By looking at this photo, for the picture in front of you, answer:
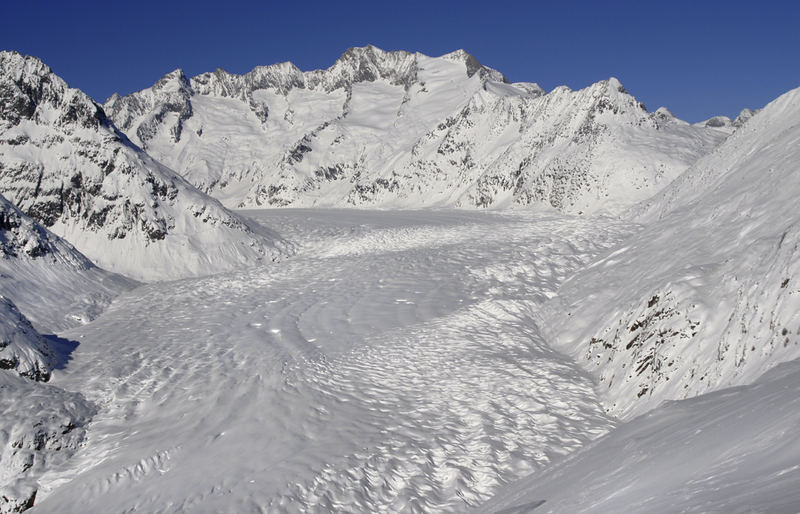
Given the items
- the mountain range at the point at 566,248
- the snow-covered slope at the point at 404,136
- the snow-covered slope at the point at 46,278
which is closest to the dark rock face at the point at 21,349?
the mountain range at the point at 566,248

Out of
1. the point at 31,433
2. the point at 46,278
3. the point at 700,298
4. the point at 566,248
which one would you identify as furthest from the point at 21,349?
the point at 566,248

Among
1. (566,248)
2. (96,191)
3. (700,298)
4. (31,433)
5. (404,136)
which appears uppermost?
(404,136)

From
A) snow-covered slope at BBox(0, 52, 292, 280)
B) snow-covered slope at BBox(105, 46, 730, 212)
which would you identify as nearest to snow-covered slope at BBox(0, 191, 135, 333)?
snow-covered slope at BBox(0, 52, 292, 280)

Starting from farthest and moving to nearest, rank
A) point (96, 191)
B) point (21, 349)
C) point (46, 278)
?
point (96, 191), point (46, 278), point (21, 349)

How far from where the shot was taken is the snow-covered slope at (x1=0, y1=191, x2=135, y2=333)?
21.2 m

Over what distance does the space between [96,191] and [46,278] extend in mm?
10215

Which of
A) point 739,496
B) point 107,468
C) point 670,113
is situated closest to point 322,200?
point 670,113

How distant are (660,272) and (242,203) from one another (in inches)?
4075

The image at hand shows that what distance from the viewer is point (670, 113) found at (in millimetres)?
83125

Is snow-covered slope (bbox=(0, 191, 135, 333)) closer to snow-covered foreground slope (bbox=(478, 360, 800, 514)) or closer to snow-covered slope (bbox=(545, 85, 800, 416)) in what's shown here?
snow-covered slope (bbox=(545, 85, 800, 416))

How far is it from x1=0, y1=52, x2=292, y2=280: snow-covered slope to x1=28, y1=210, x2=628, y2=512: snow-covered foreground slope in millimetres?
6270

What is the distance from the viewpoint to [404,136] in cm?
10375

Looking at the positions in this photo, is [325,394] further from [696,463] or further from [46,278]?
[46,278]

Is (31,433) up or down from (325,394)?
up
